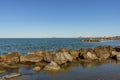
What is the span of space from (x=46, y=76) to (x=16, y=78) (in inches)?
189

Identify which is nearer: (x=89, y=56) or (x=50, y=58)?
(x=50, y=58)

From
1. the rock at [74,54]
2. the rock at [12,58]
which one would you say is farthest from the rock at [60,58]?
the rock at [12,58]

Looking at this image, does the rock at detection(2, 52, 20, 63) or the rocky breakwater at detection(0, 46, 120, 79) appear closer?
the rocky breakwater at detection(0, 46, 120, 79)

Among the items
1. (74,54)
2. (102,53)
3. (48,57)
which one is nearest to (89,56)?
(74,54)

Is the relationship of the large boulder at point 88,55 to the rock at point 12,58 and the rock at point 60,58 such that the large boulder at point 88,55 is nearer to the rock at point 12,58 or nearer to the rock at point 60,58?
the rock at point 60,58

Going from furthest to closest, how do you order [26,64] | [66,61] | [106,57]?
1. [106,57]
2. [66,61]
3. [26,64]

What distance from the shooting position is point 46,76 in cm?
3012

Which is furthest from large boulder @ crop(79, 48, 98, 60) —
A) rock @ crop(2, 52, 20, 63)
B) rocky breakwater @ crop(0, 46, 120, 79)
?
rock @ crop(2, 52, 20, 63)

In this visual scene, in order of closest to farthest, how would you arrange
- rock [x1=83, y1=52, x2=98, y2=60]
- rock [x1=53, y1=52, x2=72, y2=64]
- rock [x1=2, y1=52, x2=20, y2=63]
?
1. rock [x1=2, y1=52, x2=20, y2=63]
2. rock [x1=53, y1=52, x2=72, y2=64]
3. rock [x1=83, y1=52, x2=98, y2=60]

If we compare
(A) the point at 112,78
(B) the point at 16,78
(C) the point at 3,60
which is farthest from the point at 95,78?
(C) the point at 3,60

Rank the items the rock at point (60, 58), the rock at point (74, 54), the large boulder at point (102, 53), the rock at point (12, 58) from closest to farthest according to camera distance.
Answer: the rock at point (12, 58) < the rock at point (60, 58) < the rock at point (74, 54) < the large boulder at point (102, 53)

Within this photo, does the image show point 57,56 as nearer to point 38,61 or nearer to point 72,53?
point 38,61

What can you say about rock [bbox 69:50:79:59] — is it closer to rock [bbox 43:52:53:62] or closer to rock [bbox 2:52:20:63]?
rock [bbox 43:52:53:62]

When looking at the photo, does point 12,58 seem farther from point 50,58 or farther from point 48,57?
point 50,58
